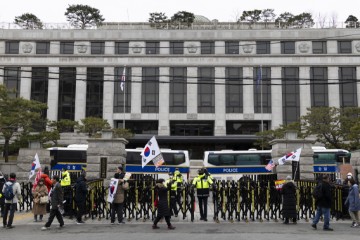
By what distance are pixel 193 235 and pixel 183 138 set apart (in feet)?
155

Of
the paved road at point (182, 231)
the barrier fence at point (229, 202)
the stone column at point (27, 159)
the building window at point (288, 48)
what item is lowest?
the paved road at point (182, 231)

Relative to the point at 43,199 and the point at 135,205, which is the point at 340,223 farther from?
the point at 43,199

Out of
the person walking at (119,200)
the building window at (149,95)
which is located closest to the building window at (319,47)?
the building window at (149,95)

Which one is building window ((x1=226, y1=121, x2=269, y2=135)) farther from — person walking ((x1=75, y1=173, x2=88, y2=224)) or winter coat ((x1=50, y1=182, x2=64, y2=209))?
winter coat ((x1=50, y1=182, x2=64, y2=209))

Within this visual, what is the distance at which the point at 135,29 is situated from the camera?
63094mm

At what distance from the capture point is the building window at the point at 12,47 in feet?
204

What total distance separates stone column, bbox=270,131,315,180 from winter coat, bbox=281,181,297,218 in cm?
846

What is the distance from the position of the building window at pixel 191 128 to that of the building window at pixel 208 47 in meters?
10.8

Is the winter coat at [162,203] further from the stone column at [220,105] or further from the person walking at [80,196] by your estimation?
the stone column at [220,105]

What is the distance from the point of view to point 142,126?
6275cm

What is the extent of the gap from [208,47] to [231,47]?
138 inches

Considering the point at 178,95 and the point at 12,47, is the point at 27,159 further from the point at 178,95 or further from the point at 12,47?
the point at 12,47

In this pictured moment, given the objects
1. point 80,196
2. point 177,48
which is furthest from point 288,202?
point 177,48

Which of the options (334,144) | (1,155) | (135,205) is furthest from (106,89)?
(135,205)
